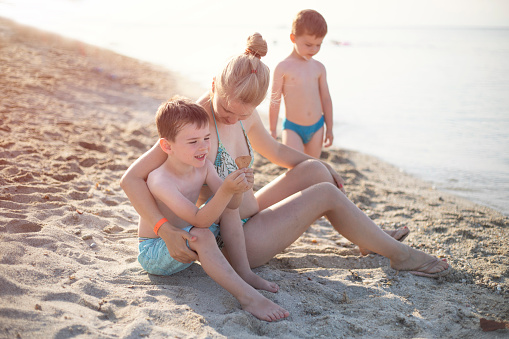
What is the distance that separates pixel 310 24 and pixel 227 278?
290 centimetres

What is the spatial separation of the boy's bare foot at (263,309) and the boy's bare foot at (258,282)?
0.20 m

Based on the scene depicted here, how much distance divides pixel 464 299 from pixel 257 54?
1982 millimetres

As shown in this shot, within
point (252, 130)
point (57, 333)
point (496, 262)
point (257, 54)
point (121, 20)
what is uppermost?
point (121, 20)

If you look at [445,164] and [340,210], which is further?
[445,164]

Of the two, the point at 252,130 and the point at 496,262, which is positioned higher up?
the point at 252,130

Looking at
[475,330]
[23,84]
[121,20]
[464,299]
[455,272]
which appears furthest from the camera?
[121,20]

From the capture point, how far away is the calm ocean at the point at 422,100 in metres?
5.93

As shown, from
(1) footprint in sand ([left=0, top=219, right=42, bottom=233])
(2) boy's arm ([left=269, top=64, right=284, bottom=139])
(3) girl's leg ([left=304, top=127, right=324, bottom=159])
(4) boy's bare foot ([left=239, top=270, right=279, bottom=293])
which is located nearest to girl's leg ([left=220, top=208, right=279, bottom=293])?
(4) boy's bare foot ([left=239, top=270, right=279, bottom=293])

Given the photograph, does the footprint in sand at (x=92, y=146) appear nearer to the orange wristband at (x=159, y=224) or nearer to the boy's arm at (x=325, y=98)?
the boy's arm at (x=325, y=98)

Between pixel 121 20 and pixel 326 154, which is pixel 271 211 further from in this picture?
pixel 121 20

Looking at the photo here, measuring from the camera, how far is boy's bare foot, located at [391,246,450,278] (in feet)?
9.87

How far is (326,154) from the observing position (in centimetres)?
611

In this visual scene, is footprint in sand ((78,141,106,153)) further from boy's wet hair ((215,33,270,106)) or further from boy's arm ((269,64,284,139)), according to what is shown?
boy's wet hair ((215,33,270,106))

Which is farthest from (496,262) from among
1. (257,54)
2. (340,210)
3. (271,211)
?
(257,54)
